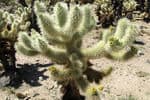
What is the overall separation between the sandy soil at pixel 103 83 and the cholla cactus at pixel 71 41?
3.02 meters

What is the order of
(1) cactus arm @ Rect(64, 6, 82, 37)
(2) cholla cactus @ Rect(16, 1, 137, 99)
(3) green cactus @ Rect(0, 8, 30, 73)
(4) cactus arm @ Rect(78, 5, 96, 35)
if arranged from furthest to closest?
1. (3) green cactus @ Rect(0, 8, 30, 73)
2. (4) cactus arm @ Rect(78, 5, 96, 35)
3. (2) cholla cactus @ Rect(16, 1, 137, 99)
4. (1) cactus arm @ Rect(64, 6, 82, 37)

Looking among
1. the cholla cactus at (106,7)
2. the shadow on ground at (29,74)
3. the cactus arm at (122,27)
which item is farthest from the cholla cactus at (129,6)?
the cactus arm at (122,27)

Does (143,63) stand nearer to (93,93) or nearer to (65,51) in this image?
(65,51)

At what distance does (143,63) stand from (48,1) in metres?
6.67

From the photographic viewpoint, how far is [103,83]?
406 inches

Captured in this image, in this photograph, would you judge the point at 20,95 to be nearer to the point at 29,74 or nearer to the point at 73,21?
the point at 29,74

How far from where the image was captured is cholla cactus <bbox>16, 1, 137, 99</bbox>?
5582mm

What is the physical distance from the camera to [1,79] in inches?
431

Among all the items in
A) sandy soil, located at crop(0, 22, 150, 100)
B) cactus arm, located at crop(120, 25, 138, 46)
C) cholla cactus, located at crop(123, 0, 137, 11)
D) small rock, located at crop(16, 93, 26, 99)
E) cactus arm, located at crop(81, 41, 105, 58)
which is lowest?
sandy soil, located at crop(0, 22, 150, 100)

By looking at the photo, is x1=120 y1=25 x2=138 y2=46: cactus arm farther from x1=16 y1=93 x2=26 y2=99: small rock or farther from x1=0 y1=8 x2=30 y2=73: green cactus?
x1=0 y1=8 x2=30 y2=73: green cactus

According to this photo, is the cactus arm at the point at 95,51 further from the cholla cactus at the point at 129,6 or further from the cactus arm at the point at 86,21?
the cholla cactus at the point at 129,6

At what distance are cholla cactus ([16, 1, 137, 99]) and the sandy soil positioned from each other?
9.92 feet

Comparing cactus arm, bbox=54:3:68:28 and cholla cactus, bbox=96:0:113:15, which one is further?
cholla cactus, bbox=96:0:113:15

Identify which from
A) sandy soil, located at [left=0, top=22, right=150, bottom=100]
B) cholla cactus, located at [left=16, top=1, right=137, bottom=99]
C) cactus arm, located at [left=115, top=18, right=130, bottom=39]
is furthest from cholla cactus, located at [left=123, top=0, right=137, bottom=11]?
cactus arm, located at [left=115, top=18, right=130, bottom=39]
